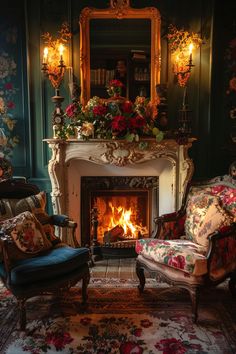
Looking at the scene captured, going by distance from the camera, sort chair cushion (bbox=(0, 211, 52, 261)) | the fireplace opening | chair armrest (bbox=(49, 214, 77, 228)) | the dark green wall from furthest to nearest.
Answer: the fireplace opening, the dark green wall, chair armrest (bbox=(49, 214, 77, 228)), chair cushion (bbox=(0, 211, 52, 261))

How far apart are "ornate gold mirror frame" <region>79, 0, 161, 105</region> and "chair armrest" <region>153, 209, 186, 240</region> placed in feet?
4.37

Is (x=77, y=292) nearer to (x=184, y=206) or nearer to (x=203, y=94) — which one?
(x=184, y=206)

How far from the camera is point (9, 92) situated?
13.0 feet

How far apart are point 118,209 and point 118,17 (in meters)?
2.06

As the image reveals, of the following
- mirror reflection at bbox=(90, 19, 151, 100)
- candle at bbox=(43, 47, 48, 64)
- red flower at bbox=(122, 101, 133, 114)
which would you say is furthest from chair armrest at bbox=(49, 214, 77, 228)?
candle at bbox=(43, 47, 48, 64)

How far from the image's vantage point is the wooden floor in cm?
349

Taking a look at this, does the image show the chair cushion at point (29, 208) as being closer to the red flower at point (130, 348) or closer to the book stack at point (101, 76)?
the red flower at point (130, 348)

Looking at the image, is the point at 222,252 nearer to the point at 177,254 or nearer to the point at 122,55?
the point at 177,254

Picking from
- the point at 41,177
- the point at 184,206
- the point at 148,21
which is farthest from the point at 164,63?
the point at 41,177

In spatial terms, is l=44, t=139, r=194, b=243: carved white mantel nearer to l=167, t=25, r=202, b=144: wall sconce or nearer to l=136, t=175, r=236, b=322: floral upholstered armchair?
l=167, t=25, r=202, b=144: wall sconce

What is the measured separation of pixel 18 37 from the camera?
387cm

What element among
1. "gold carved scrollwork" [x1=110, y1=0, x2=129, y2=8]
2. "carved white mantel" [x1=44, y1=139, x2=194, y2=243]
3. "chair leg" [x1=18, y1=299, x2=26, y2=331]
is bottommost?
"chair leg" [x1=18, y1=299, x2=26, y2=331]

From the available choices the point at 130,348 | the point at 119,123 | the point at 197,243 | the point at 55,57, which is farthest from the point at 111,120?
the point at 130,348

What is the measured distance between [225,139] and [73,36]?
1973mm
